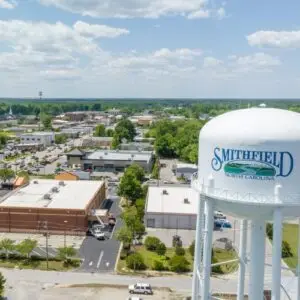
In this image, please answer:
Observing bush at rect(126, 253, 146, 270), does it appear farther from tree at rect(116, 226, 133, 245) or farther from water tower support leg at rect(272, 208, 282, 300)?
water tower support leg at rect(272, 208, 282, 300)

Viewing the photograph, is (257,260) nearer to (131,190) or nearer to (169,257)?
(169,257)

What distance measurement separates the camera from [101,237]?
4628cm

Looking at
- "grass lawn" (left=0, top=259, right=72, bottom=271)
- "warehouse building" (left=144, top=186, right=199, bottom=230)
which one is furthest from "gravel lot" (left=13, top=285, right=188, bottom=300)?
"warehouse building" (left=144, top=186, right=199, bottom=230)

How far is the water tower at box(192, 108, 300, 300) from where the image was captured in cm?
1884

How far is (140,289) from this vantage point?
1334 inches

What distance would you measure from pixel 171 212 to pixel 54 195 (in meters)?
15.2

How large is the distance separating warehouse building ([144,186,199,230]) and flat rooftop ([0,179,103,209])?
7.74 m

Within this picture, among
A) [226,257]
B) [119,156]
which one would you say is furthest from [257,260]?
[119,156]

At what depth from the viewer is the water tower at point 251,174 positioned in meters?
18.8

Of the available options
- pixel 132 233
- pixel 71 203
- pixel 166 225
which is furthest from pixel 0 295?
pixel 166 225

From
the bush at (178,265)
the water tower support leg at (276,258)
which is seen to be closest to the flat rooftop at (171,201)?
the bush at (178,265)

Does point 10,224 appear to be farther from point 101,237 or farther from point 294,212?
point 294,212

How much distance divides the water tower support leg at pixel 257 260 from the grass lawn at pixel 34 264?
2107 cm

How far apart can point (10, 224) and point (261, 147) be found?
37.8 m
